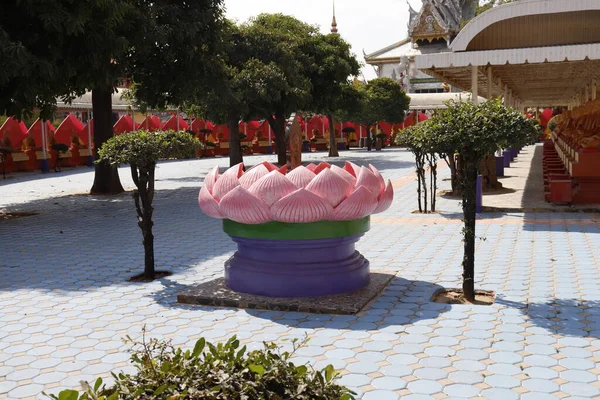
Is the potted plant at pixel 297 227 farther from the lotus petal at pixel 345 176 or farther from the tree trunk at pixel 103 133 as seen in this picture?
the tree trunk at pixel 103 133

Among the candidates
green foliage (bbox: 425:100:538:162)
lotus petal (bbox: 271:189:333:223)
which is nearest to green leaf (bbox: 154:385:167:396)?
lotus petal (bbox: 271:189:333:223)

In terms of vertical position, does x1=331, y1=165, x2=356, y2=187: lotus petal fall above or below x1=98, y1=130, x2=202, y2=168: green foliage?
below

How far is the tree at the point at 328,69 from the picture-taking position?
24.9 m

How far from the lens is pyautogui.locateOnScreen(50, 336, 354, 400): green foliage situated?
8.20 feet

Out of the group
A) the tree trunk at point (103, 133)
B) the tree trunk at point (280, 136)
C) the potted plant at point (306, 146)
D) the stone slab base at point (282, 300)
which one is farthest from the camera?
the potted plant at point (306, 146)

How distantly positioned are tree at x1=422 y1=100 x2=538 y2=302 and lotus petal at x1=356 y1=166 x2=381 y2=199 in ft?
2.43

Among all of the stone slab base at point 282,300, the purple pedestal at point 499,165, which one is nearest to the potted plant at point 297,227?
the stone slab base at point 282,300

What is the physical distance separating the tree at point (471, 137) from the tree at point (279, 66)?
13.3 meters

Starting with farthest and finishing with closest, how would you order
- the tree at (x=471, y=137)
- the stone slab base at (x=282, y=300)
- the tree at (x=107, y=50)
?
the tree at (x=107, y=50)
the tree at (x=471, y=137)
the stone slab base at (x=282, y=300)

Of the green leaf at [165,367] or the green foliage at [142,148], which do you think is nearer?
the green leaf at [165,367]

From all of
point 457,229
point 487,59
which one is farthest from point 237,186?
point 487,59

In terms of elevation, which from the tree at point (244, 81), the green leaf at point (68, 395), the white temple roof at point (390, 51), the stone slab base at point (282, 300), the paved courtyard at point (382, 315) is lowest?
the paved courtyard at point (382, 315)

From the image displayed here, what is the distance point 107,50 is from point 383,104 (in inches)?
1107

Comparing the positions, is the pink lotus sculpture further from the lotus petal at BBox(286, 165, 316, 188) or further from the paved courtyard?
the paved courtyard
